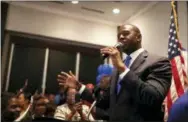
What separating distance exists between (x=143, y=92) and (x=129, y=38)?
0.52 m

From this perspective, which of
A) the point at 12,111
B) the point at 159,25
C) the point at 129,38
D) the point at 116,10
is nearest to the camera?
the point at 129,38

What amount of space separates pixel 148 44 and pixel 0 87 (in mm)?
3052

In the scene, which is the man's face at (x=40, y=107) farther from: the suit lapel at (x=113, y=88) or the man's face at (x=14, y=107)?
the suit lapel at (x=113, y=88)

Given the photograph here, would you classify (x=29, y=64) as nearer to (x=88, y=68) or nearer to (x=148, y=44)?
(x=88, y=68)

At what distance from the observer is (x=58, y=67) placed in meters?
6.11

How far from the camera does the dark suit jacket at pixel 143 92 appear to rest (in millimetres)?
1651

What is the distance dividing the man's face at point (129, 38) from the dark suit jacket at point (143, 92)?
5.9 inches

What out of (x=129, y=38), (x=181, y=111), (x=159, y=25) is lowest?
(x=181, y=111)

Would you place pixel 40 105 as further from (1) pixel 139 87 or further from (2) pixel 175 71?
(1) pixel 139 87

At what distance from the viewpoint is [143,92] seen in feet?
5.37

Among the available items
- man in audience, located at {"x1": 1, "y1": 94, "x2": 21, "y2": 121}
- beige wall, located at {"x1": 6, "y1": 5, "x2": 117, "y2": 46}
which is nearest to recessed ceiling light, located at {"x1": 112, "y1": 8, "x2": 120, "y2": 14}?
beige wall, located at {"x1": 6, "y1": 5, "x2": 117, "y2": 46}

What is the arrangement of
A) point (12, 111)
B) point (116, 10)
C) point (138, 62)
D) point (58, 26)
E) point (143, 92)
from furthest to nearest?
1. point (58, 26)
2. point (116, 10)
3. point (12, 111)
4. point (138, 62)
5. point (143, 92)

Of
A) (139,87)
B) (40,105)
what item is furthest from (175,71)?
(40,105)

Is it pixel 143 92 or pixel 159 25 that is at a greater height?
pixel 159 25
